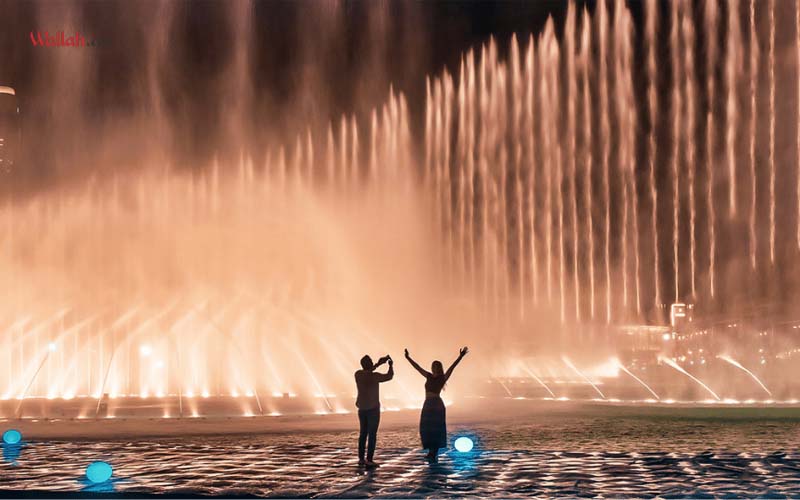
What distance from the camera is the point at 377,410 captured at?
39.1 ft

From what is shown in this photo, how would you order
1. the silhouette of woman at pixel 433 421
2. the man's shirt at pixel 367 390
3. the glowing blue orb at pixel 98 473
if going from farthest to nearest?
1. the silhouette of woman at pixel 433 421
2. the man's shirt at pixel 367 390
3. the glowing blue orb at pixel 98 473

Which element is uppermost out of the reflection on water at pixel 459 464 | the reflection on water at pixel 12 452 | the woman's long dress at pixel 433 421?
the woman's long dress at pixel 433 421

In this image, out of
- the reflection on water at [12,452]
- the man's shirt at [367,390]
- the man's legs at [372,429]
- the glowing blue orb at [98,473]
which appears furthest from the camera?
the reflection on water at [12,452]

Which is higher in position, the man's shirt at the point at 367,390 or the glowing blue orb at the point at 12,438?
the man's shirt at the point at 367,390

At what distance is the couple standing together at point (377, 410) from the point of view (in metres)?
11.8

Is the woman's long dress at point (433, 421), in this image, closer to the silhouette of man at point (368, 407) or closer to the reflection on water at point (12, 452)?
the silhouette of man at point (368, 407)

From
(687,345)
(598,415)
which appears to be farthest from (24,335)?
(687,345)

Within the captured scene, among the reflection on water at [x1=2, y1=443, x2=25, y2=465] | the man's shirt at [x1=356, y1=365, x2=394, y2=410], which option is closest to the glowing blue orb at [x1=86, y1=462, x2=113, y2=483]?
the reflection on water at [x1=2, y1=443, x2=25, y2=465]

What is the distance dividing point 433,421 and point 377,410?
798 mm

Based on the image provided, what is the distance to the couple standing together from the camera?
A: 38.7 feet

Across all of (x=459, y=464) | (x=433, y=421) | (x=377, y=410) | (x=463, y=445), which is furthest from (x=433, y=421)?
(x=463, y=445)

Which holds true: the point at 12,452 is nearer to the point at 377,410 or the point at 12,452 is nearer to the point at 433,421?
the point at 377,410

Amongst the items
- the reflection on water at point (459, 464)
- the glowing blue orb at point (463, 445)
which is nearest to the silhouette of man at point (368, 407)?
the reflection on water at point (459, 464)

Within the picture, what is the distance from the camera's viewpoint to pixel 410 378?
29.9 meters
